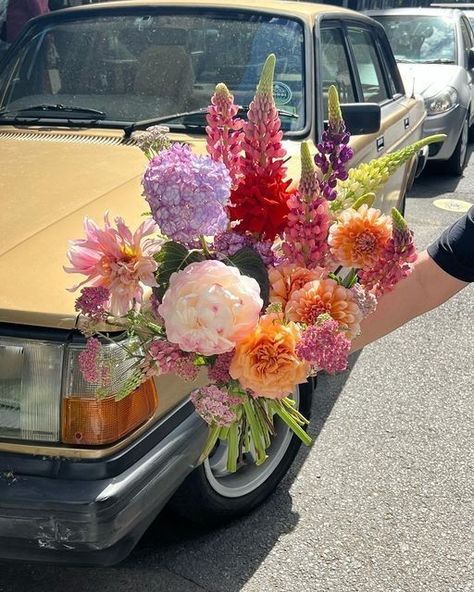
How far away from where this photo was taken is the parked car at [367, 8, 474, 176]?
308 inches

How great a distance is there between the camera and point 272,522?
110 inches

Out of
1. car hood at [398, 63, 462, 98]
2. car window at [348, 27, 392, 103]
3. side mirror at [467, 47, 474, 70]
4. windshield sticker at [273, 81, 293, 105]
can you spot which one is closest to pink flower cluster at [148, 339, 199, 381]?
windshield sticker at [273, 81, 293, 105]

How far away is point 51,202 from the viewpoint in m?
2.45

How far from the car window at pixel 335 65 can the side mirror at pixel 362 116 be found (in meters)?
0.15

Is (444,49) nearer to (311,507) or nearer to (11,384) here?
(311,507)

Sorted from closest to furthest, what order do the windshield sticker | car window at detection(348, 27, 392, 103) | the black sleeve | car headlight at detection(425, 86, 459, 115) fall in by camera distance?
the black sleeve < the windshield sticker < car window at detection(348, 27, 392, 103) < car headlight at detection(425, 86, 459, 115)

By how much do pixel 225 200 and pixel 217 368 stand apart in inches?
12.0

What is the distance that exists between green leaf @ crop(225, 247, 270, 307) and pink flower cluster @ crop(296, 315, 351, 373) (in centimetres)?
A: 16

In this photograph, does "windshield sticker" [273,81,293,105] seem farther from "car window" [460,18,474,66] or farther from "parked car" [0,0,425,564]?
"car window" [460,18,474,66]

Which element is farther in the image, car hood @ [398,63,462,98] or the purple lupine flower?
car hood @ [398,63,462,98]

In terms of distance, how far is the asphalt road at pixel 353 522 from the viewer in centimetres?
252

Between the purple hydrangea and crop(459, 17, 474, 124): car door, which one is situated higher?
the purple hydrangea

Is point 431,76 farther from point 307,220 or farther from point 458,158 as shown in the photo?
point 307,220

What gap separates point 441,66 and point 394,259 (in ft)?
25.1
